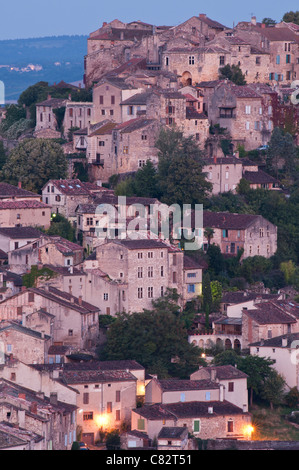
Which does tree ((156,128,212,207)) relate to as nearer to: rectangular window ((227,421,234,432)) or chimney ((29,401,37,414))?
rectangular window ((227,421,234,432))

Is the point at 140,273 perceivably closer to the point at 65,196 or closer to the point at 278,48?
the point at 65,196

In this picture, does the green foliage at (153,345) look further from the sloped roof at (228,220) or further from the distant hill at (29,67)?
the distant hill at (29,67)

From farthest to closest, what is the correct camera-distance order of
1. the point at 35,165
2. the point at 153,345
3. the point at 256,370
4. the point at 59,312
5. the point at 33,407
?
1. the point at 35,165
2. the point at 59,312
3. the point at 153,345
4. the point at 256,370
5. the point at 33,407

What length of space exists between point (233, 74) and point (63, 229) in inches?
703

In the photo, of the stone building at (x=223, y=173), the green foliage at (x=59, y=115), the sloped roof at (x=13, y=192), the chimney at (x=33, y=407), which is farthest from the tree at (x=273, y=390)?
the green foliage at (x=59, y=115)

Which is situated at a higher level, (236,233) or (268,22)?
(268,22)

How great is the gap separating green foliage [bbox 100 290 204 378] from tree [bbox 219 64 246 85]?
24227 millimetres

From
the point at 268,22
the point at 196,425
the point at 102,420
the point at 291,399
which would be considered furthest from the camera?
the point at 268,22

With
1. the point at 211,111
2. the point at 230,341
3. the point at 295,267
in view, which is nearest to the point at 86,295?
the point at 230,341

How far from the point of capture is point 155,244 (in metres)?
61.2

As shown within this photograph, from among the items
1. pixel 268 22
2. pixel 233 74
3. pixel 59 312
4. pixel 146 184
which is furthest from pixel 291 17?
pixel 59 312

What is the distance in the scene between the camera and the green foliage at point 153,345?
56906mm

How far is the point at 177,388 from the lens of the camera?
2104 inches
